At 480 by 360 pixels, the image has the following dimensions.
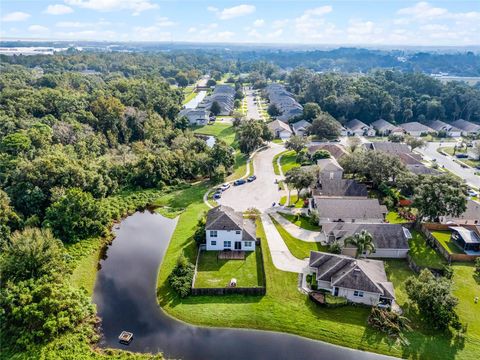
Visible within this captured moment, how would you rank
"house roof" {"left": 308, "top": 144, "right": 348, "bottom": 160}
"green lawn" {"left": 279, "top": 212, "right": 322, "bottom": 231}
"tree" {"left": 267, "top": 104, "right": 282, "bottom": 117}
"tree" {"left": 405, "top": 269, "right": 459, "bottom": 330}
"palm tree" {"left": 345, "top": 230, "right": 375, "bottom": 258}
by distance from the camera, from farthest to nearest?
"tree" {"left": 267, "top": 104, "right": 282, "bottom": 117}
"house roof" {"left": 308, "top": 144, "right": 348, "bottom": 160}
"green lawn" {"left": 279, "top": 212, "right": 322, "bottom": 231}
"palm tree" {"left": 345, "top": 230, "right": 375, "bottom": 258}
"tree" {"left": 405, "top": 269, "right": 459, "bottom": 330}

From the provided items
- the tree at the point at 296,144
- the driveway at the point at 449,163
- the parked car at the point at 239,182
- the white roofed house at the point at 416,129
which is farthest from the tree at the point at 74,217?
the white roofed house at the point at 416,129

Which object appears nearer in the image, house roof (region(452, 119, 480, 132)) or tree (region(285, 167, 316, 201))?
tree (region(285, 167, 316, 201))

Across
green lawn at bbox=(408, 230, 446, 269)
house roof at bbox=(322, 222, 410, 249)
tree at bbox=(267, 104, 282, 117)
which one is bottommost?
green lawn at bbox=(408, 230, 446, 269)

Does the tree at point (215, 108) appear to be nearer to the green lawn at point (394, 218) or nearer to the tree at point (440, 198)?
the green lawn at point (394, 218)

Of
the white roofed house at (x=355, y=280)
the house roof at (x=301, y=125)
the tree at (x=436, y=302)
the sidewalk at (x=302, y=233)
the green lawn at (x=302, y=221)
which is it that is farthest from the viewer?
the house roof at (x=301, y=125)

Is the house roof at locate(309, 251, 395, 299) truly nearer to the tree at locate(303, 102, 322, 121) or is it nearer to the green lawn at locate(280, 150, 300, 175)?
the green lawn at locate(280, 150, 300, 175)

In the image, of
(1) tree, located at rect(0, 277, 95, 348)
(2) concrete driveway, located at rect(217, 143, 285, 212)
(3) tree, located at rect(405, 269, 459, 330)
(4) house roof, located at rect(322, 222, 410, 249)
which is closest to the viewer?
(1) tree, located at rect(0, 277, 95, 348)

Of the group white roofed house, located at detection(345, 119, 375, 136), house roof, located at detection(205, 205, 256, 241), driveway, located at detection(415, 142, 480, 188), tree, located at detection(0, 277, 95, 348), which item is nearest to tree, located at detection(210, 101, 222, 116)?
white roofed house, located at detection(345, 119, 375, 136)
